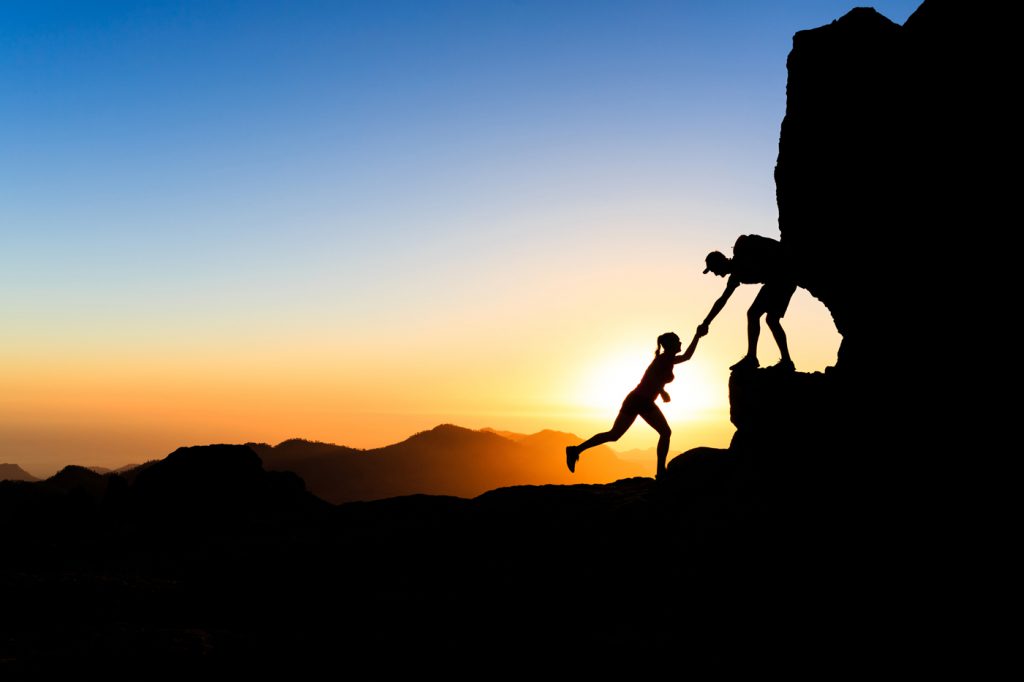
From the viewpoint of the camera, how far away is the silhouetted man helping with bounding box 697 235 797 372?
1321 cm

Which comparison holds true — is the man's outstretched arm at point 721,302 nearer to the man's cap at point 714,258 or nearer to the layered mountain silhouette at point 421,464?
the man's cap at point 714,258

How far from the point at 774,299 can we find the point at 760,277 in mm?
513

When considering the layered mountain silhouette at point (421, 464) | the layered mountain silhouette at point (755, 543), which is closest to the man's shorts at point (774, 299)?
the layered mountain silhouette at point (755, 543)

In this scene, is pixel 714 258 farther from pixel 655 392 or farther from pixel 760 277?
pixel 655 392

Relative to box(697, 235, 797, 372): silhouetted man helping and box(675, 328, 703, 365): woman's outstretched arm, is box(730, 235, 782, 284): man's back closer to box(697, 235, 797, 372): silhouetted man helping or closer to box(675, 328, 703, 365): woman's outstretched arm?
box(697, 235, 797, 372): silhouetted man helping

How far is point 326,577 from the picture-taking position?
38.8 ft

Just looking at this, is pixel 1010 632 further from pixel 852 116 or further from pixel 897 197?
pixel 852 116

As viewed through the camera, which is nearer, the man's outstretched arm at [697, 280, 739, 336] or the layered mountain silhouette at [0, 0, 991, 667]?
the layered mountain silhouette at [0, 0, 991, 667]

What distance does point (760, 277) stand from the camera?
13258 millimetres

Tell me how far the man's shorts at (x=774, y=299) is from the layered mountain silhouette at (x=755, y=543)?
0.70 metres

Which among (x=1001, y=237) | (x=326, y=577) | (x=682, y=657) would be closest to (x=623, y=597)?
(x=682, y=657)

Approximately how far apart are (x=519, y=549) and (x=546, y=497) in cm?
230

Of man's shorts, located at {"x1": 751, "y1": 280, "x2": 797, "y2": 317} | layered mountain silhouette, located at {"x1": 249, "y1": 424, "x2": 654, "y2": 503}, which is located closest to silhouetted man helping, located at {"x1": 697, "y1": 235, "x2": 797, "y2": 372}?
man's shorts, located at {"x1": 751, "y1": 280, "x2": 797, "y2": 317}

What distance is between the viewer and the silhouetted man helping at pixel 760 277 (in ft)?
43.3
